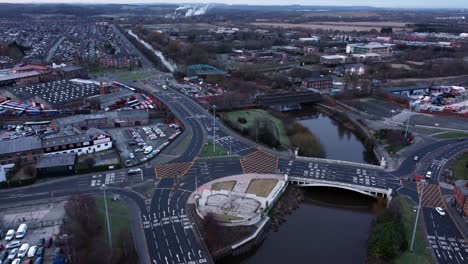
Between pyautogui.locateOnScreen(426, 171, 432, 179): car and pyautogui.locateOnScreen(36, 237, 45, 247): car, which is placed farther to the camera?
pyautogui.locateOnScreen(426, 171, 432, 179): car

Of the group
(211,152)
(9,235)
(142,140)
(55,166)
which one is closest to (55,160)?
(55,166)

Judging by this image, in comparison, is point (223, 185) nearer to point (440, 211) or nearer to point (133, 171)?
point (133, 171)

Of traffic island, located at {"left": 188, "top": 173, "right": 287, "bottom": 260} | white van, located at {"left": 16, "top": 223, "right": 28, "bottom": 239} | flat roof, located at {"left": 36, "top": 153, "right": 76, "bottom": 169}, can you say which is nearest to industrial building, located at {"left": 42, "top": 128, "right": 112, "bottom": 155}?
flat roof, located at {"left": 36, "top": 153, "right": 76, "bottom": 169}

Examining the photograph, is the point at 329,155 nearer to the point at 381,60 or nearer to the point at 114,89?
the point at 114,89

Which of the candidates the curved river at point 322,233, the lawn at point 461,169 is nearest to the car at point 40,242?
the curved river at point 322,233

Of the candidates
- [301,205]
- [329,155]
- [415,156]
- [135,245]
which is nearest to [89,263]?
[135,245]

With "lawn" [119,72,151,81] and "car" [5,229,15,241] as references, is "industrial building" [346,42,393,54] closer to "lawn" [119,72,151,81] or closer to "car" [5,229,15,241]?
"lawn" [119,72,151,81]

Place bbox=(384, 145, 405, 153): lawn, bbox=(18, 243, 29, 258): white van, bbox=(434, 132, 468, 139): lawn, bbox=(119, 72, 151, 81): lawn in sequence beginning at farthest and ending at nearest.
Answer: bbox=(119, 72, 151, 81): lawn
bbox=(434, 132, 468, 139): lawn
bbox=(384, 145, 405, 153): lawn
bbox=(18, 243, 29, 258): white van
